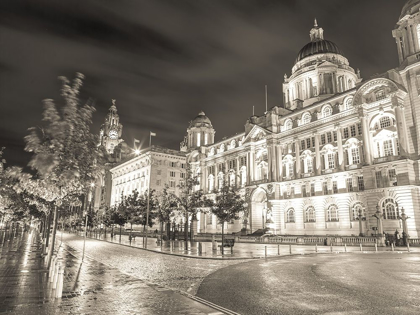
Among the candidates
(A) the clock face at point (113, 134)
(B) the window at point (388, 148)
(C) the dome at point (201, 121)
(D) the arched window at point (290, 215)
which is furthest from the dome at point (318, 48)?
(A) the clock face at point (113, 134)

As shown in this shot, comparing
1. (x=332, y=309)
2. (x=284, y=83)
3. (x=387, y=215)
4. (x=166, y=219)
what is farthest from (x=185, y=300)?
(x=284, y=83)

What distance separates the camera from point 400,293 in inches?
429

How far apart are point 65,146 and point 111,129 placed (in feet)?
570

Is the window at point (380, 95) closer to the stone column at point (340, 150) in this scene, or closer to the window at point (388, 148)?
the window at point (388, 148)

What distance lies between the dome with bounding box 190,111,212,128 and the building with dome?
43.4ft

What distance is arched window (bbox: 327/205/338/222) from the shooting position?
168 ft

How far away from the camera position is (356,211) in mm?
48406

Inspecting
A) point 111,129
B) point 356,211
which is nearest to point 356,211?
point 356,211

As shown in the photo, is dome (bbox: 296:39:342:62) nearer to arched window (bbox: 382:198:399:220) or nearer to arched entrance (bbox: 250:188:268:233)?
arched entrance (bbox: 250:188:268:233)

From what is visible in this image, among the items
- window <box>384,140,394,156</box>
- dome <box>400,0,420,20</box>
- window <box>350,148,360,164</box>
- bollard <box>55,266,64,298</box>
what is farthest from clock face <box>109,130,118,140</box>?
bollard <box>55,266,64,298</box>

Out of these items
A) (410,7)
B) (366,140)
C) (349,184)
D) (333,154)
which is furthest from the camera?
(333,154)

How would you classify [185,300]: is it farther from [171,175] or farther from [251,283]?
[171,175]

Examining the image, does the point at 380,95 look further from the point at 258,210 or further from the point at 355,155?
the point at 258,210

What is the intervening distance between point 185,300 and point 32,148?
34.6ft
